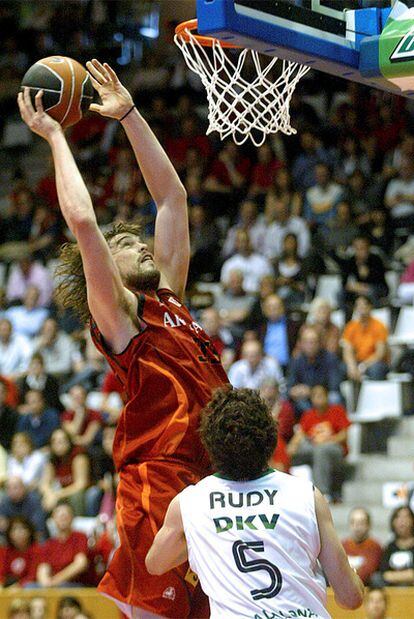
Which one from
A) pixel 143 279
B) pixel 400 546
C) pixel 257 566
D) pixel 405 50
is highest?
pixel 405 50

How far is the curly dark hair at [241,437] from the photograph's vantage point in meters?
3.58

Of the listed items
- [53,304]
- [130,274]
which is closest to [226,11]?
[130,274]

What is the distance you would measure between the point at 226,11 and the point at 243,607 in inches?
83.2

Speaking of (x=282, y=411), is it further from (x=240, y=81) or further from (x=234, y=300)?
(x=240, y=81)

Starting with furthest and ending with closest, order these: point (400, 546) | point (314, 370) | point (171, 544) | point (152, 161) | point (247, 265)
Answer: point (247, 265), point (314, 370), point (400, 546), point (152, 161), point (171, 544)

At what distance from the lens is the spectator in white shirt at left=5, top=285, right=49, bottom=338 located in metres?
12.7

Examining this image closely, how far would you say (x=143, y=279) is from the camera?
14.8 feet

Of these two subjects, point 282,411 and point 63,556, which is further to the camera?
point 282,411

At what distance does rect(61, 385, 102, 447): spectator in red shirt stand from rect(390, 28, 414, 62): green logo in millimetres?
6459

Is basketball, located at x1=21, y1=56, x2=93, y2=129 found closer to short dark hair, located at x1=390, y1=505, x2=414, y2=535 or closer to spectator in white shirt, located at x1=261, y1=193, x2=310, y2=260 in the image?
short dark hair, located at x1=390, y1=505, x2=414, y2=535

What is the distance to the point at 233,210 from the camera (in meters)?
13.3

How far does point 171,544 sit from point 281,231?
881 centimetres

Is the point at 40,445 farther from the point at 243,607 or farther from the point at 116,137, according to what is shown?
the point at 243,607

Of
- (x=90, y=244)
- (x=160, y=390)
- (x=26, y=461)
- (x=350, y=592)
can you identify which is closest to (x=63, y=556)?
(x=26, y=461)
